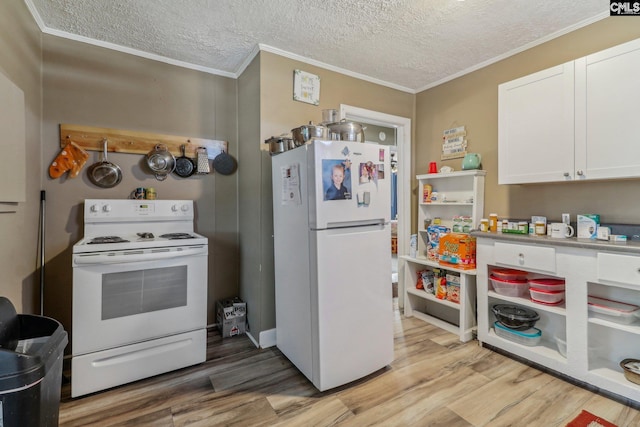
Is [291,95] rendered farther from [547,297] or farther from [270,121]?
[547,297]

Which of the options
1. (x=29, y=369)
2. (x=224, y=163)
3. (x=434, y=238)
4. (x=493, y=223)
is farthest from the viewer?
(x=434, y=238)

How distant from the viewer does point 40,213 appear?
83.0 inches

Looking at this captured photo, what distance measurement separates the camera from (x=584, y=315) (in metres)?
1.86

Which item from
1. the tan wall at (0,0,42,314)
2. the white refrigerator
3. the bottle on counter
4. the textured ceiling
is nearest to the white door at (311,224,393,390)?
the white refrigerator

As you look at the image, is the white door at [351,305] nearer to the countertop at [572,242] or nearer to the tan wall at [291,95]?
the countertop at [572,242]

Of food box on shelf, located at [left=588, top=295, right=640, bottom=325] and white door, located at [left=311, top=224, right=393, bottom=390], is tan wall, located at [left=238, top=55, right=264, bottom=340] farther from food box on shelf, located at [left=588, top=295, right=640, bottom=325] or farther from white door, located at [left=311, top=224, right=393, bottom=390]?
food box on shelf, located at [left=588, top=295, right=640, bottom=325]

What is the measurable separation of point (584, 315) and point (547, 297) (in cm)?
23

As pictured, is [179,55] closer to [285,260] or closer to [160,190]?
[160,190]

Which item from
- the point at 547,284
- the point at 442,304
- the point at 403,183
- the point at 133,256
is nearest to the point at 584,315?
the point at 547,284

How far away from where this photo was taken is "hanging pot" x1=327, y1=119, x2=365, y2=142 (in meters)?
2.07

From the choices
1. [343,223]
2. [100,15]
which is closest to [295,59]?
[100,15]

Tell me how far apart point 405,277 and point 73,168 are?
3100mm

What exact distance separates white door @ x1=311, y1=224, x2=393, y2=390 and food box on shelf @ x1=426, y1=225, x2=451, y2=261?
1.06m

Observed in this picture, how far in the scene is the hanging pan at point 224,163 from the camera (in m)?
2.76
